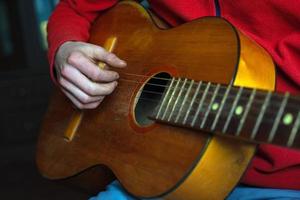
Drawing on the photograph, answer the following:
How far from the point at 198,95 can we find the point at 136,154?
16 centimetres

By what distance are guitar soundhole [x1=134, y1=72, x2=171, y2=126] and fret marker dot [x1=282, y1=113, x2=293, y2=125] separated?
0.28 meters

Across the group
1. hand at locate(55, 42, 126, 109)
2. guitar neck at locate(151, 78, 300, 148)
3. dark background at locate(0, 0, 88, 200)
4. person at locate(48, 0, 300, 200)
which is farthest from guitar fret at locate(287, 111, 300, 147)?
dark background at locate(0, 0, 88, 200)

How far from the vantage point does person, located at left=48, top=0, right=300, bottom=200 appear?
2.53 ft

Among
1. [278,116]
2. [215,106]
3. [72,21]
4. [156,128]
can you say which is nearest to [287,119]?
[278,116]

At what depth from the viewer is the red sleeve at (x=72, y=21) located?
106cm

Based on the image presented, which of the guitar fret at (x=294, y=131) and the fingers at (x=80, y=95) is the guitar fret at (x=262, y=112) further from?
the fingers at (x=80, y=95)

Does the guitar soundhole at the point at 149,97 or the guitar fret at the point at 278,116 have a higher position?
the guitar fret at the point at 278,116

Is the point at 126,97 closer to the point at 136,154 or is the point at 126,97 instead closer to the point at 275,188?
the point at 136,154

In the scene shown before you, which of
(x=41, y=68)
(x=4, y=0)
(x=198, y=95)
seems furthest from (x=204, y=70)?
(x=4, y=0)

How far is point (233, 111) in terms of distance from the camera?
624 mm

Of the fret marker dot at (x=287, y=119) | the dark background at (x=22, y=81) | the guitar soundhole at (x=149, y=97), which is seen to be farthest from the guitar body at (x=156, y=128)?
the dark background at (x=22, y=81)

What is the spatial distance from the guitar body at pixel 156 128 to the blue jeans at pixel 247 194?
4 centimetres

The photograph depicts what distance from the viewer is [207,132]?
666mm

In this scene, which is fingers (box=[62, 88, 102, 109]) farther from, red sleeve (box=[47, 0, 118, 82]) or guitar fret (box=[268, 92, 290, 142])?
guitar fret (box=[268, 92, 290, 142])
